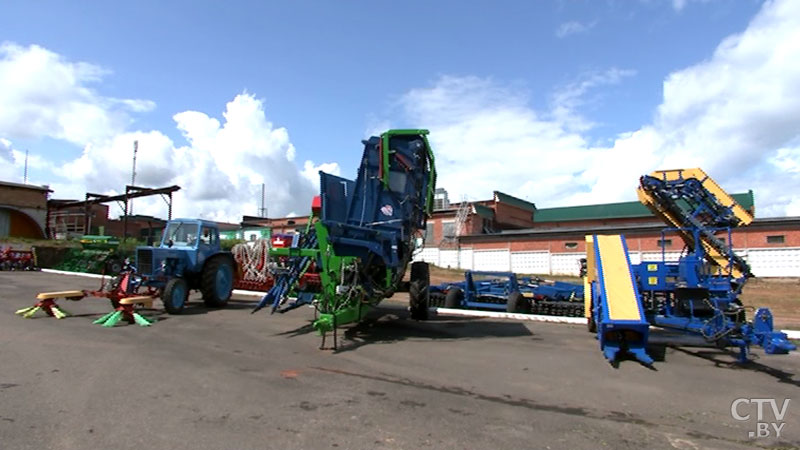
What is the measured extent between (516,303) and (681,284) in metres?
4.76

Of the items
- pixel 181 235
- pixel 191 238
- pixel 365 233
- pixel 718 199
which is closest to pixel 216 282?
pixel 191 238

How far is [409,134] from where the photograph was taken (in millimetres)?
10180

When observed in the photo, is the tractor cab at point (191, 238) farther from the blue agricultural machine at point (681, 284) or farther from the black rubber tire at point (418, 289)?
the blue agricultural machine at point (681, 284)

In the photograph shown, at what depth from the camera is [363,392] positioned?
5637 millimetres

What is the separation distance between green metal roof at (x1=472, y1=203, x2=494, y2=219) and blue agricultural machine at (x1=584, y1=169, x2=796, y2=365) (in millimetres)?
34827

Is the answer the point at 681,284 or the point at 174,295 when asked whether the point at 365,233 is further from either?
the point at 681,284

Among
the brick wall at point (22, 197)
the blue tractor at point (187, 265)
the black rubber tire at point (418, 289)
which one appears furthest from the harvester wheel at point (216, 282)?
the brick wall at point (22, 197)

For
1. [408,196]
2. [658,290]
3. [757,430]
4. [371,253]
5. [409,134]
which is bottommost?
[757,430]

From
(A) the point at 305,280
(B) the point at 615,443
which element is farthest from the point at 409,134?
(B) the point at 615,443

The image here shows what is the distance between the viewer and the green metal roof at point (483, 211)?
46.8 m

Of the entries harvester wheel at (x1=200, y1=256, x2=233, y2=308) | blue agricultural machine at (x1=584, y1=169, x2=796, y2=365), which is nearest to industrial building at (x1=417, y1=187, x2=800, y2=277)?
blue agricultural machine at (x1=584, y1=169, x2=796, y2=365)

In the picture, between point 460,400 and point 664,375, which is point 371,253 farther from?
point 664,375

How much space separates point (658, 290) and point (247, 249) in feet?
49.7

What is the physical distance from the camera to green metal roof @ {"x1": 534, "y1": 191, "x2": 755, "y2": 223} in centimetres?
5609
